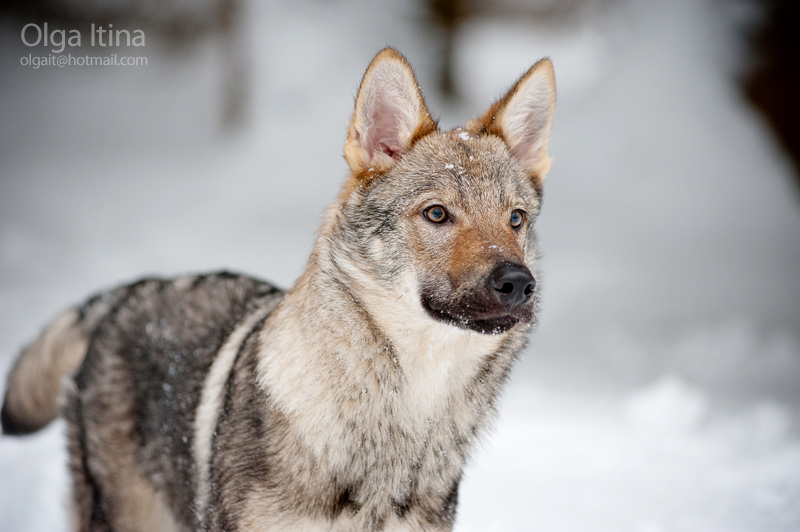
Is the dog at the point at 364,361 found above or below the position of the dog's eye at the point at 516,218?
below

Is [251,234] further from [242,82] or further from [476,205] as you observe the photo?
[476,205]

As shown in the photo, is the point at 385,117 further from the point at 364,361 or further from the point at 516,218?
the point at 364,361

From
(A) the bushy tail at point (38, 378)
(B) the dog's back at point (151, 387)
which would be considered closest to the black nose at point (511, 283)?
(B) the dog's back at point (151, 387)

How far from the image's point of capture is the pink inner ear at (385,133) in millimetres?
2764

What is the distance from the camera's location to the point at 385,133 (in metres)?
2.83

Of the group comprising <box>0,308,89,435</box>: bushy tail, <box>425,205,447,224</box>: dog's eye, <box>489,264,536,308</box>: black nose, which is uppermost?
<box>425,205,447,224</box>: dog's eye

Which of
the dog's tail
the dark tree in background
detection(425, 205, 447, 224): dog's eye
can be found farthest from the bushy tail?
the dark tree in background

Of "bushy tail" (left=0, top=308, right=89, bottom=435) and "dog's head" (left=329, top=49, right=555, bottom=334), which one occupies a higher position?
"dog's head" (left=329, top=49, right=555, bottom=334)

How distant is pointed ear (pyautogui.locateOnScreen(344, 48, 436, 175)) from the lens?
261 centimetres

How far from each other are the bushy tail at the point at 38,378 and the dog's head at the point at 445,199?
2.03 meters

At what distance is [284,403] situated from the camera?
2391 mm

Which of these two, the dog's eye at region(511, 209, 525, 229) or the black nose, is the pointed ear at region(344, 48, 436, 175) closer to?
the dog's eye at region(511, 209, 525, 229)

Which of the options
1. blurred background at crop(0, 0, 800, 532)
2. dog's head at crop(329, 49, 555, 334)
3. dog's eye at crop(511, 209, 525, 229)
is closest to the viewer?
dog's head at crop(329, 49, 555, 334)

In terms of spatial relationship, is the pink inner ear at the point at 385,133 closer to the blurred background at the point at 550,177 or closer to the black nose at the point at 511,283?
the black nose at the point at 511,283
